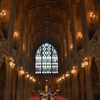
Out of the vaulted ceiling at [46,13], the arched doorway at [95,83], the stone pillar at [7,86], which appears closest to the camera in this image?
the stone pillar at [7,86]

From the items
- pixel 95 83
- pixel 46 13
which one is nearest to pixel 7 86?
pixel 95 83

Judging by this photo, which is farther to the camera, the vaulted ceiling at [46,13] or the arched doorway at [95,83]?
the vaulted ceiling at [46,13]

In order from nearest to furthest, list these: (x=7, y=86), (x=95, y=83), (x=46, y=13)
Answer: (x=7, y=86) < (x=95, y=83) < (x=46, y=13)

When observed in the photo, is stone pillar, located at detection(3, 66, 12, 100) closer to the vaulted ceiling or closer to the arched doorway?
the arched doorway

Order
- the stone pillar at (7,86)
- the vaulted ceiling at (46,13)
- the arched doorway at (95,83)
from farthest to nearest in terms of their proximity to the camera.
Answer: the vaulted ceiling at (46,13) → the arched doorway at (95,83) → the stone pillar at (7,86)

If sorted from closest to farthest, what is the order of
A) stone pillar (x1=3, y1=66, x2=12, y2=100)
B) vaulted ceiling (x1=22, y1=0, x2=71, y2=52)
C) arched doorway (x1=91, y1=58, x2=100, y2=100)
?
1. stone pillar (x1=3, y1=66, x2=12, y2=100)
2. arched doorway (x1=91, y1=58, x2=100, y2=100)
3. vaulted ceiling (x1=22, y1=0, x2=71, y2=52)

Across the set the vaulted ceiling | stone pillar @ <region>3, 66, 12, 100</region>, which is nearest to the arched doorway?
stone pillar @ <region>3, 66, 12, 100</region>

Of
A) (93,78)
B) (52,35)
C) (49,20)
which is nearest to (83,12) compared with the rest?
(93,78)

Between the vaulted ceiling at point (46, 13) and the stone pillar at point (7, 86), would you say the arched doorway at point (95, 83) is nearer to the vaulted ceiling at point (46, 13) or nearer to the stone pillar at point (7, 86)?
the stone pillar at point (7, 86)

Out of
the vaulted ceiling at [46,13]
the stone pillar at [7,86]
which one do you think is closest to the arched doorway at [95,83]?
the stone pillar at [7,86]

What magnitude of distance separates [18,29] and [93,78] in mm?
13098

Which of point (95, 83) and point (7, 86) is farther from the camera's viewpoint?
point (95, 83)

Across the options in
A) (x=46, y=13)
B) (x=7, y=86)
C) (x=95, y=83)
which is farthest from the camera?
(x=46, y=13)

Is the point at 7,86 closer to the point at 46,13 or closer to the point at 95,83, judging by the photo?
the point at 95,83
